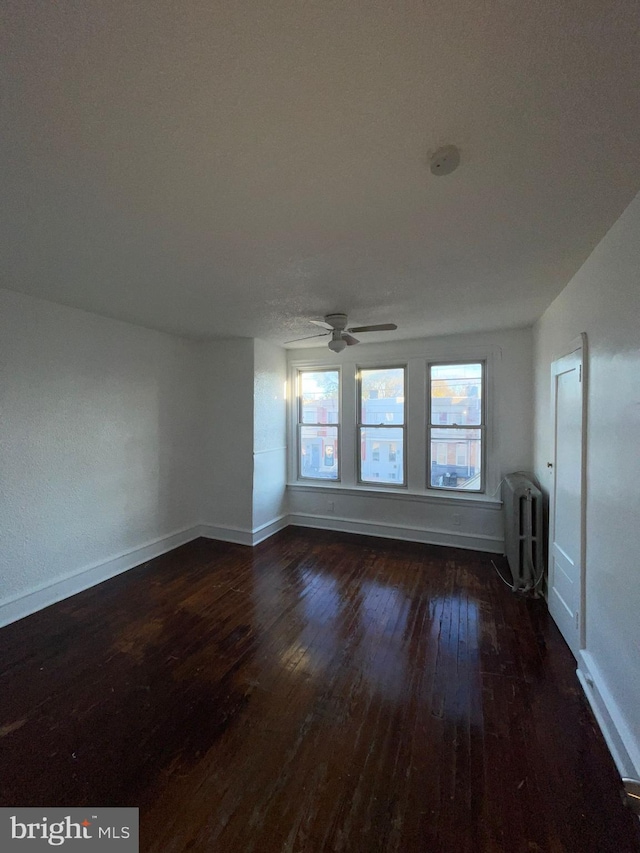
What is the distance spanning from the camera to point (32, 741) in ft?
5.61

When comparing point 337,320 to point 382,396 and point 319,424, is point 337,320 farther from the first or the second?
point 319,424

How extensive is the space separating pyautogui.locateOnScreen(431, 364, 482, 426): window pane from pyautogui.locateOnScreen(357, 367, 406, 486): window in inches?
17.3

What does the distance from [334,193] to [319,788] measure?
8.79ft

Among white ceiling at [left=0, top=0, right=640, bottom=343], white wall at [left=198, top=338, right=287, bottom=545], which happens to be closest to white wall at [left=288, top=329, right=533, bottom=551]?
white wall at [left=198, top=338, right=287, bottom=545]

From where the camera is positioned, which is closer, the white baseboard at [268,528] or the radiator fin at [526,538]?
the radiator fin at [526,538]

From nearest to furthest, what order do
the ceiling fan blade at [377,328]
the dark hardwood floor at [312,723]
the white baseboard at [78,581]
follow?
the dark hardwood floor at [312,723]
the white baseboard at [78,581]
the ceiling fan blade at [377,328]

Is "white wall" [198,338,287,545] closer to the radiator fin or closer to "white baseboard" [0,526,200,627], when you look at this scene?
"white baseboard" [0,526,200,627]

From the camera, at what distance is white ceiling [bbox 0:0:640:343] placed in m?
0.87

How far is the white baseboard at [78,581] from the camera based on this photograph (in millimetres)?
2751

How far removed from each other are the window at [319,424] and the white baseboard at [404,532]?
64cm

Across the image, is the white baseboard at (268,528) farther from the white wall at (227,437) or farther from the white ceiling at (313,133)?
the white ceiling at (313,133)

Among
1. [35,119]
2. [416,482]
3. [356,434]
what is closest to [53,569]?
[35,119]

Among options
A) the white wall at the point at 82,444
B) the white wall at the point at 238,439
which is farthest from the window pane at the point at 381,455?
the white wall at the point at 82,444

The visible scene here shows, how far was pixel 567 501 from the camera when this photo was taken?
2457mm
